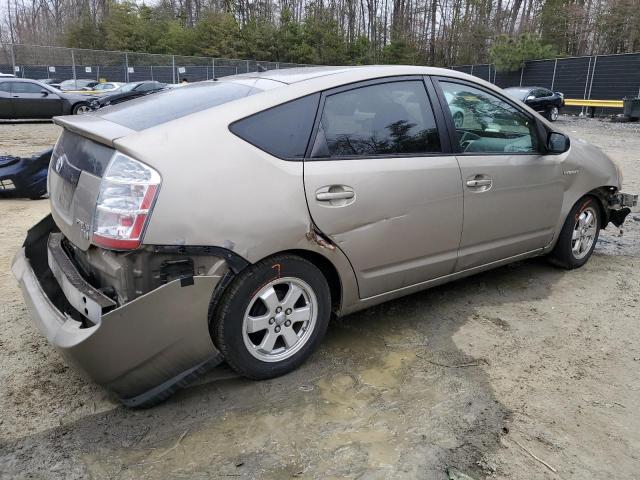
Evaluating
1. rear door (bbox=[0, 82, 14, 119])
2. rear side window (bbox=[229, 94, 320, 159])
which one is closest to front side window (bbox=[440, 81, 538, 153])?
rear side window (bbox=[229, 94, 320, 159])

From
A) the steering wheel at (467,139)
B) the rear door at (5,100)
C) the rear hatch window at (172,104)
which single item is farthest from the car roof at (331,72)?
the rear door at (5,100)

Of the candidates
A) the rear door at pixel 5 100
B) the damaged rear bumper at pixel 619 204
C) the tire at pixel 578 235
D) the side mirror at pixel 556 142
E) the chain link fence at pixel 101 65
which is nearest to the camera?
the side mirror at pixel 556 142

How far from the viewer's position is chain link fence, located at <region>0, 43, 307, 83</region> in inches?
1076

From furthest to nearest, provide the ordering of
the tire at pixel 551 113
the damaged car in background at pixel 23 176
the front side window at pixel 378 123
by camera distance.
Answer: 1. the tire at pixel 551 113
2. the damaged car in background at pixel 23 176
3. the front side window at pixel 378 123

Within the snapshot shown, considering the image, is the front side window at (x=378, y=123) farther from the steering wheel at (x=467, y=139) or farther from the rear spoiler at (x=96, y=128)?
the rear spoiler at (x=96, y=128)

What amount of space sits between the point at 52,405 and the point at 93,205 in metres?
1.07

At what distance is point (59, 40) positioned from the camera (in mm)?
48156

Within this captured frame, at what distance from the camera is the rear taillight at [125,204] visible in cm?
232

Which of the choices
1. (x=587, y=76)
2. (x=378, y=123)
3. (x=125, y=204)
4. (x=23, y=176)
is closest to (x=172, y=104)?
(x=125, y=204)

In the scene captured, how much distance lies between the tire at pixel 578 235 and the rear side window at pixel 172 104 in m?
2.93

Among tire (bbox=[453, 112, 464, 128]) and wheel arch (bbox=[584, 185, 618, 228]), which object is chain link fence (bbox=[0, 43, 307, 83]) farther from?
tire (bbox=[453, 112, 464, 128])

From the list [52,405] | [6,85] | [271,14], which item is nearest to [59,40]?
[271,14]

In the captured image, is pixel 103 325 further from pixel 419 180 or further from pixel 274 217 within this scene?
pixel 419 180

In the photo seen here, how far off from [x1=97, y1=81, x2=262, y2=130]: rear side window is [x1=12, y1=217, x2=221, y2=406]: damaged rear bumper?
2.73 ft
